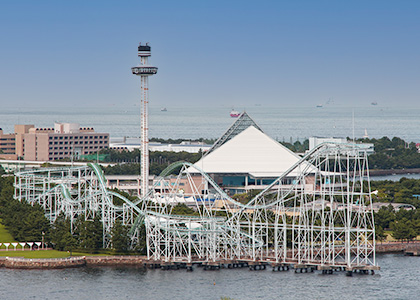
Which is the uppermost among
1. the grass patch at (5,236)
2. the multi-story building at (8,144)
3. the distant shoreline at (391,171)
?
the multi-story building at (8,144)

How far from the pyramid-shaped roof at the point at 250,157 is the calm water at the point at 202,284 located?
169ft

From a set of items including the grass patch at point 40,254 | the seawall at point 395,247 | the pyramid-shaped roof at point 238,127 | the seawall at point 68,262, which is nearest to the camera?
the seawall at point 68,262

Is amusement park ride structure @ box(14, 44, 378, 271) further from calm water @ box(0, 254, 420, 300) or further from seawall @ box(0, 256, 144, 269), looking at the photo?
calm water @ box(0, 254, 420, 300)

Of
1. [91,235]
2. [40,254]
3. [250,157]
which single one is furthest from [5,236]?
[250,157]

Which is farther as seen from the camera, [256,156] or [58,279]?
[256,156]

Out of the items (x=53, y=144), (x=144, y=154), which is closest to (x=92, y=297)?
(x=144, y=154)

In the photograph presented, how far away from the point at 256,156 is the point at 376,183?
58.3ft

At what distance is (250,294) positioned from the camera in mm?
56719

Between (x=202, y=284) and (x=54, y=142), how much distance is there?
100490mm

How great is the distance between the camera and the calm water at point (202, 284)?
186ft

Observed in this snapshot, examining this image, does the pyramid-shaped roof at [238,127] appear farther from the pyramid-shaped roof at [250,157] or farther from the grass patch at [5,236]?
the grass patch at [5,236]

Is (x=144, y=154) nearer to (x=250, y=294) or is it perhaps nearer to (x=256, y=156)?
(x=256, y=156)

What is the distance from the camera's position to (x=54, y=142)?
513 feet

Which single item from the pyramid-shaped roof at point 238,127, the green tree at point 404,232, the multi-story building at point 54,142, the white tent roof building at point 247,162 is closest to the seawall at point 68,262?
the green tree at point 404,232
